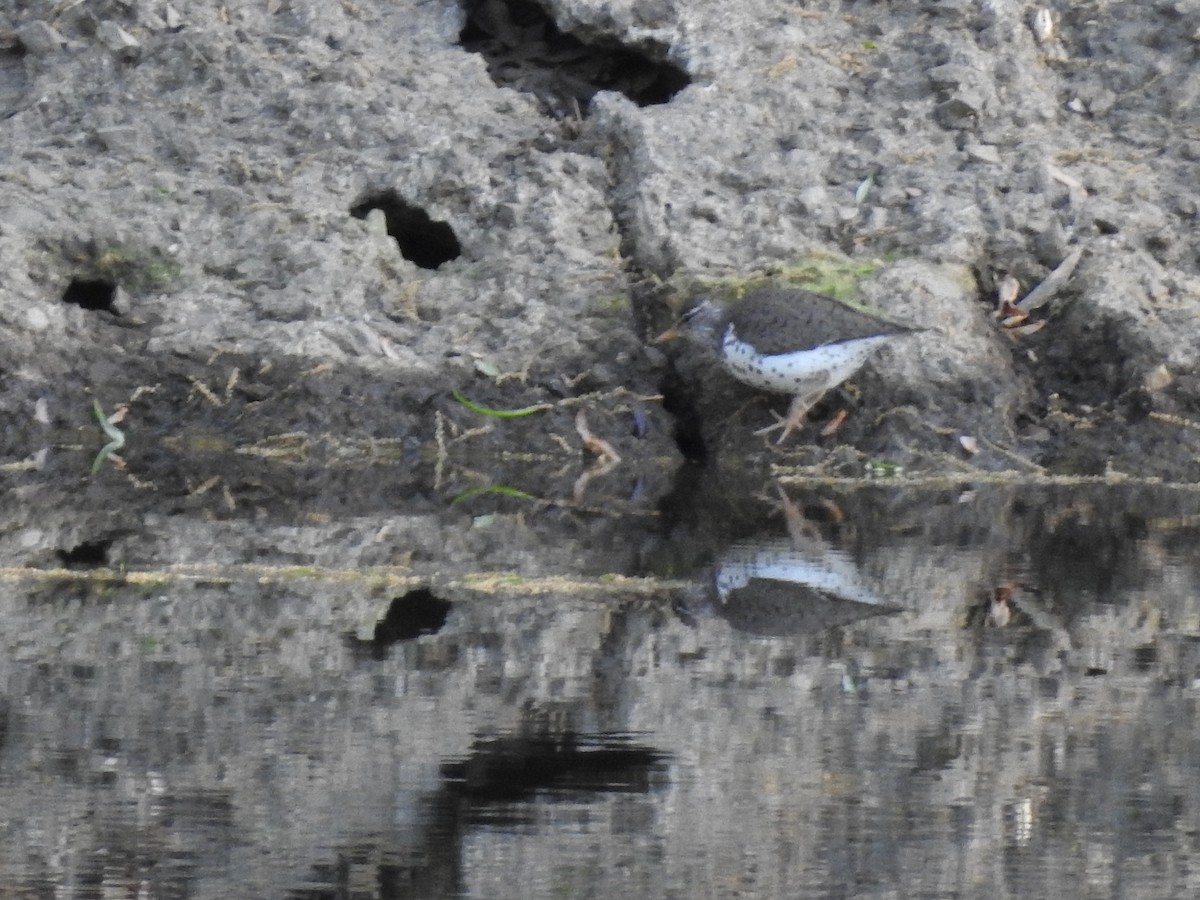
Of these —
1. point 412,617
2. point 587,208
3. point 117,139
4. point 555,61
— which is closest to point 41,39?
point 117,139

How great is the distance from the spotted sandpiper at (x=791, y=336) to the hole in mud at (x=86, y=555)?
12.2 feet

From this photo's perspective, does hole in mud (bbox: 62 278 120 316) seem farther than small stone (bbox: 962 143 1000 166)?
No

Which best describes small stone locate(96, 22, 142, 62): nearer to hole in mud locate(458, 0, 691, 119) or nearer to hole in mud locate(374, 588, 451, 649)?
hole in mud locate(458, 0, 691, 119)

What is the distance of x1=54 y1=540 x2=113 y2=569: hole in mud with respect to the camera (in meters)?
7.47

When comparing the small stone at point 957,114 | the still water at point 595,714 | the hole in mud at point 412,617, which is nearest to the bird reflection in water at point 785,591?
the still water at point 595,714

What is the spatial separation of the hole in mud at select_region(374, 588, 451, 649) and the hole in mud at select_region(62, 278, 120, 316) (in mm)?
5003

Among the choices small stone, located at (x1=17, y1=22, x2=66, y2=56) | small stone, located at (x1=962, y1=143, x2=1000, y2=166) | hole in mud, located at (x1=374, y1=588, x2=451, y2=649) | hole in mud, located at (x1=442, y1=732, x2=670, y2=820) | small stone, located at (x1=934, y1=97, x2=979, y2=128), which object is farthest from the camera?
small stone, located at (x1=17, y1=22, x2=66, y2=56)

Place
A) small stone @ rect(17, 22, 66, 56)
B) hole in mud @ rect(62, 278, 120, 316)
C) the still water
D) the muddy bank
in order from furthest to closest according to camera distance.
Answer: small stone @ rect(17, 22, 66, 56) → hole in mud @ rect(62, 278, 120, 316) → the muddy bank → the still water

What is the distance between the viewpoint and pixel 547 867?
4.30 metres

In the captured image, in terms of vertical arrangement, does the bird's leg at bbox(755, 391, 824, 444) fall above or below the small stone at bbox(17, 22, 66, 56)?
below

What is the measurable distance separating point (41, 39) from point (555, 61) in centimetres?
323

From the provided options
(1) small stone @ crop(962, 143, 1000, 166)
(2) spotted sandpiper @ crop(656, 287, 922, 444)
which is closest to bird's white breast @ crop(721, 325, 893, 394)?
(2) spotted sandpiper @ crop(656, 287, 922, 444)

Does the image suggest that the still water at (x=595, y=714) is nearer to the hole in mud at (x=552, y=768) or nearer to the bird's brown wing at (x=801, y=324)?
the hole in mud at (x=552, y=768)

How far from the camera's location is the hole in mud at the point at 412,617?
6.42m
